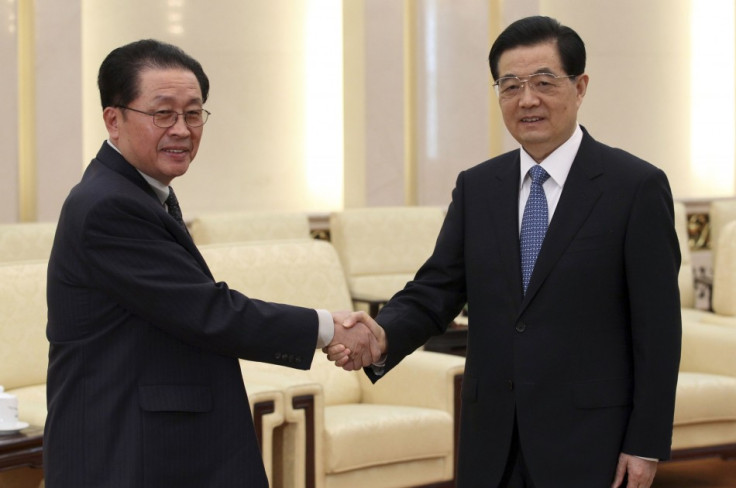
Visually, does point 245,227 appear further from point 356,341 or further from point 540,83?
point 540,83

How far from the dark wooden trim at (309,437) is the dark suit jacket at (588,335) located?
1722mm

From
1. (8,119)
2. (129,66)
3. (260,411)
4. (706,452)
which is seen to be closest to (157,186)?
(129,66)

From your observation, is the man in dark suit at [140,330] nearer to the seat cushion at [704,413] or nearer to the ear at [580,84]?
the ear at [580,84]

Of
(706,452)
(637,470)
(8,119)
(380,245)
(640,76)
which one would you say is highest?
(640,76)

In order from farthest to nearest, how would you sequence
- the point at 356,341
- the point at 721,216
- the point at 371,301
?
the point at 721,216 < the point at 371,301 < the point at 356,341

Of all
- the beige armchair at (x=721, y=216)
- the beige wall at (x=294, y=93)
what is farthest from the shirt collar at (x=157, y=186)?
the beige armchair at (x=721, y=216)

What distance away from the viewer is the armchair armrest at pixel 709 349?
5.00m

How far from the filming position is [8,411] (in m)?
3.55

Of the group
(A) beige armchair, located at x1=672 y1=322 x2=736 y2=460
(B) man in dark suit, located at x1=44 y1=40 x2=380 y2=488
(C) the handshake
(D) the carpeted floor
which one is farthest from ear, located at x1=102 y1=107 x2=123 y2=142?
(D) the carpeted floor

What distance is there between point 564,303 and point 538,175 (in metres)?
0.28

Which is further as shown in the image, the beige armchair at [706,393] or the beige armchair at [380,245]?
the beige armchair at [380,245]

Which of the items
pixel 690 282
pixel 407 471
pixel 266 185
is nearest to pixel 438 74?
pixel 266 185

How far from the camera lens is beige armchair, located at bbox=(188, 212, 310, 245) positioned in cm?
622

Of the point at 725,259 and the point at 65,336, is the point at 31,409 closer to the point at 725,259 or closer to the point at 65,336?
the point at 65,336
